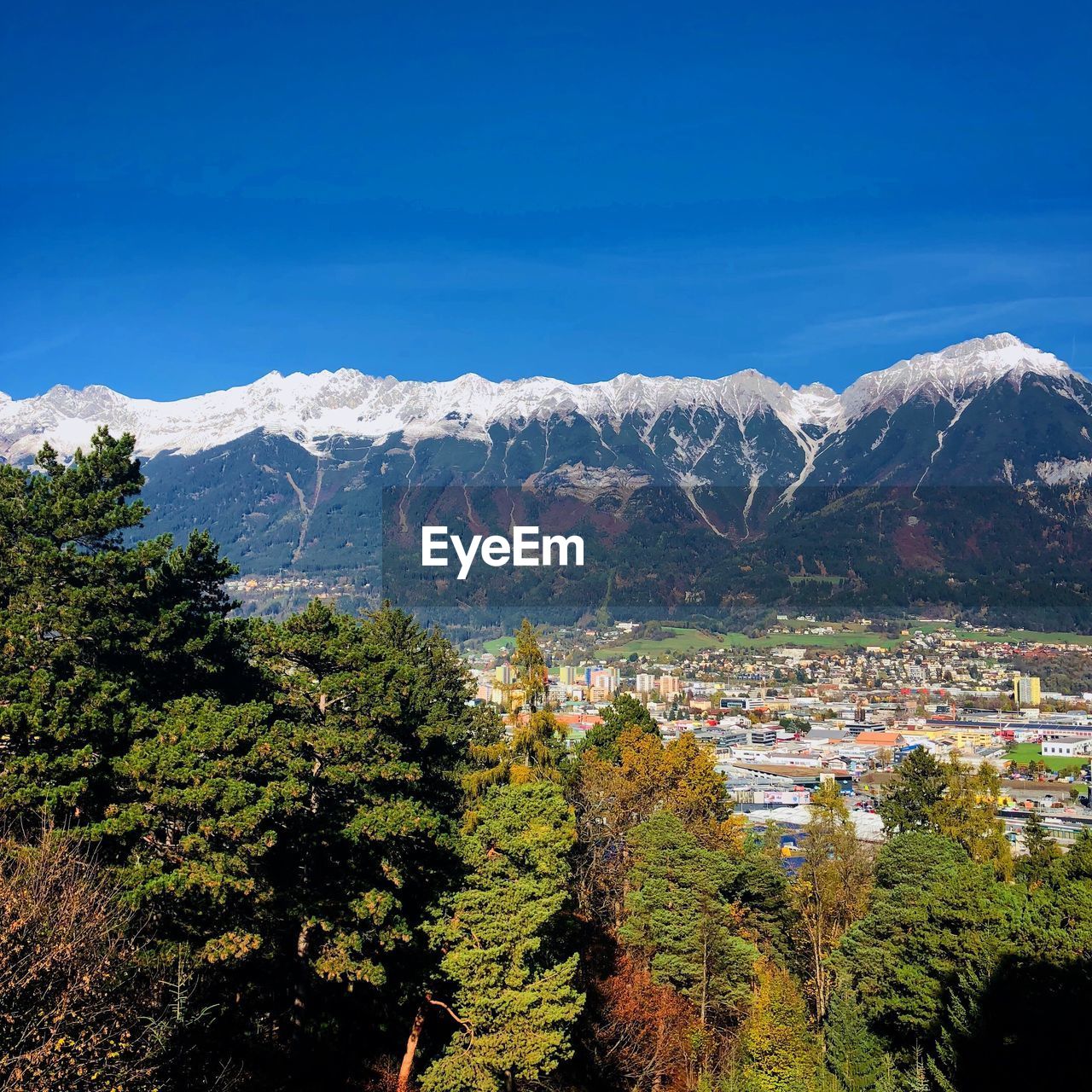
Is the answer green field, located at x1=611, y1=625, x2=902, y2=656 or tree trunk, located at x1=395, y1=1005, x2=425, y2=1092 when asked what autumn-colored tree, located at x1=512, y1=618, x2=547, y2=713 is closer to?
tree trunk, located at x1=395, y1=1005, x2=425, y2=1092

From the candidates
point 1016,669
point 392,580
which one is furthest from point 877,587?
point 392,580

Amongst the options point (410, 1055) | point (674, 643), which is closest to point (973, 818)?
point (410, 1055)

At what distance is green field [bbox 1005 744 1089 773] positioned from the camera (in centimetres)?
7806

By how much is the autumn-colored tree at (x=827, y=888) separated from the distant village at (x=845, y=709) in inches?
598

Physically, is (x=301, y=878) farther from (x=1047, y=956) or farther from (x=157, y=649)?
(x=1047, y=956)

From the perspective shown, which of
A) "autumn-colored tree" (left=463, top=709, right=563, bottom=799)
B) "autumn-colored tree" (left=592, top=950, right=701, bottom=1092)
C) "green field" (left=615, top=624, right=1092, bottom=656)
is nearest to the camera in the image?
"autumn-colored tree" (left=592, top=950, right=701, bottom=1092)

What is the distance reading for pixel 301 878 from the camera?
1462cm

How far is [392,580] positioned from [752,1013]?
147382 millimetres

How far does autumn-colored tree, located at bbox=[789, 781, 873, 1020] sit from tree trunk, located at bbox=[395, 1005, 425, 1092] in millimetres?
13427

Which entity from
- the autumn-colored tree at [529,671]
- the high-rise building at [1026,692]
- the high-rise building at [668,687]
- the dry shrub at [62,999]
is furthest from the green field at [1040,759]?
the dry shrub at [62,999]

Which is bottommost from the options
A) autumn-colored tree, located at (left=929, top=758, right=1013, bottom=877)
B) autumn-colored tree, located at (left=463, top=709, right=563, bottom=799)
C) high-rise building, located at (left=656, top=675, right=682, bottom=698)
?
high-rise building, located at (left=656, top=675, right=682, bottom=698)

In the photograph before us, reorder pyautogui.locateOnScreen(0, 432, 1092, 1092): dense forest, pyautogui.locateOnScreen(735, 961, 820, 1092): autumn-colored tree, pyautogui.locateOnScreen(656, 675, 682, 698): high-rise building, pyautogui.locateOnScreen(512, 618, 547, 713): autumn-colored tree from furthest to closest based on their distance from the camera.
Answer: pyautogui.locateOnScreen(656, 675, 682, 698): high-rise building, pyautogui.locateOnScreen(512, 618, 547, 713): autumn-colored tree, pyautogui.locateOnScreen(735, 961, 820, 1092): autumn-colored tree, pyautogui.locateOnScreen(0, 432, 1092, 1092): dense forest

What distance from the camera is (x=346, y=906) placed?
47.3 ft

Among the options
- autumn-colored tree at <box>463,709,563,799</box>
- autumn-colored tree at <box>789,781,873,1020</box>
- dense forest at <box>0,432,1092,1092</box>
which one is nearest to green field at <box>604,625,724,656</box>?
autumn-colored tree at <box>789,781,873,1020</box>
